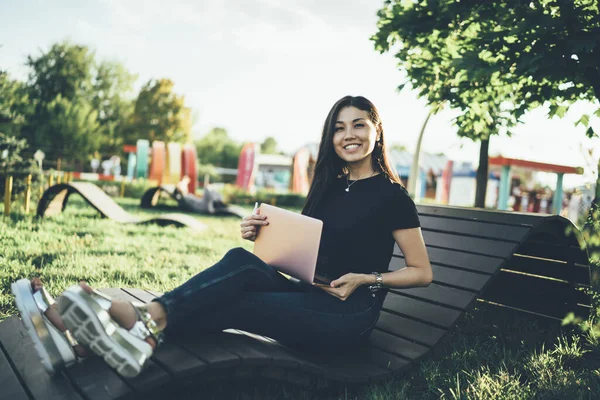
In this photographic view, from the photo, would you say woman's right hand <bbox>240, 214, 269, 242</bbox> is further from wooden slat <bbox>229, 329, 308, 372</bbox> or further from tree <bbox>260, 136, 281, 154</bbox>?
tree <bbox>260, 136, 281, 154</bbox>

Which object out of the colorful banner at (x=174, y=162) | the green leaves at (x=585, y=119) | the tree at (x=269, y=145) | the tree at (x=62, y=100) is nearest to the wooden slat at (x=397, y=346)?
the green leaves at (x=585, y=119)

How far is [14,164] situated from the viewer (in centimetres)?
820

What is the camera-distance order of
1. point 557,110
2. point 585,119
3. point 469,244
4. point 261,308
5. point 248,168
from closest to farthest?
point 261,308, point 469,244, point 585,119, point 557,110, point 248,168

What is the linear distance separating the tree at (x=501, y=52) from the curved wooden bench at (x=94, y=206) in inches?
158

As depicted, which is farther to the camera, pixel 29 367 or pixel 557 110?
pixel 557 110

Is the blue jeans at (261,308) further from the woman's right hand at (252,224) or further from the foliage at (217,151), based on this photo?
the foliage at (217,151)

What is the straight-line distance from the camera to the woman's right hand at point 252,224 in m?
2.59

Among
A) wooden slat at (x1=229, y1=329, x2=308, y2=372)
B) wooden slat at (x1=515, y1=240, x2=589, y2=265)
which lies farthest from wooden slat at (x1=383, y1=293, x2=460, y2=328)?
wooden slat at (x1=229, y1=329, x2=308, y2=372)

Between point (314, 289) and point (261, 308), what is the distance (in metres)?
0.38

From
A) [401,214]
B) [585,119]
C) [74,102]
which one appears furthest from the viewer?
[74,102]

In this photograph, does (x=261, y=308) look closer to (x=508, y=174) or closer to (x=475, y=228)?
(x=475, y=228)

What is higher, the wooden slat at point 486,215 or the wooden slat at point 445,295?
the wooden slat at point 486,215

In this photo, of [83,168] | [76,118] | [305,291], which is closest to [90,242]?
[305,291]

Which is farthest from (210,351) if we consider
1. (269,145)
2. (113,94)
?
(269,145)
